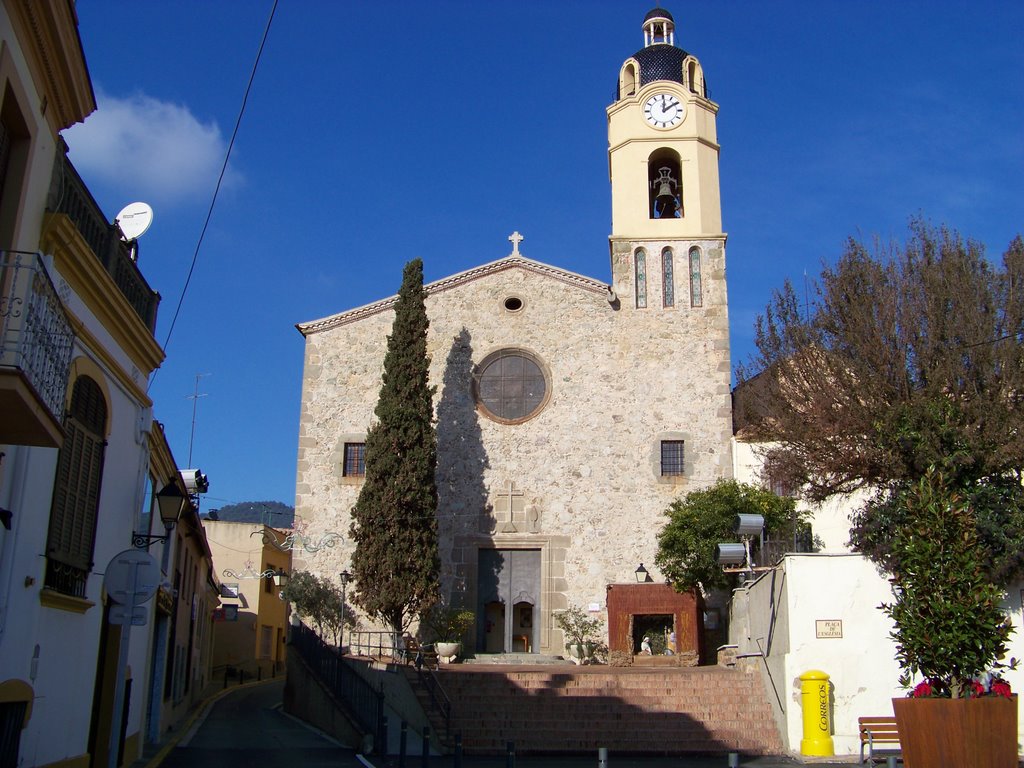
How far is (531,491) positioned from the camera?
25078 millimetres

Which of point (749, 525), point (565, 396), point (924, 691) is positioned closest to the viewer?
point (924, 691)

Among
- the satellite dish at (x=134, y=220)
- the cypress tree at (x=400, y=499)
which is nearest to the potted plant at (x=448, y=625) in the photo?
the cypress tree at (x=400, y=499)

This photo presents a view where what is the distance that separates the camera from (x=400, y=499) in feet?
73.8

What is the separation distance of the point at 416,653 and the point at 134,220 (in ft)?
37.9

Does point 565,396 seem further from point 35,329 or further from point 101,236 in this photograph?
point 35,329

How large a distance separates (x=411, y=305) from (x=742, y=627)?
11277mm

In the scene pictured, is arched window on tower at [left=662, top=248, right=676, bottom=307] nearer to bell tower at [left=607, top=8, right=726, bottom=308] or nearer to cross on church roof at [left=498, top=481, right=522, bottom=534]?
bell tower at [left=607, top=8, right=726, bottom=308]

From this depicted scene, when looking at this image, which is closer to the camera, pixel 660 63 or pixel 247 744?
pixel 247 744

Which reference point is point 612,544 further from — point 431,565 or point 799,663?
point 799,663

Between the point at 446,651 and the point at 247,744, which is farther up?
the point at 446,651

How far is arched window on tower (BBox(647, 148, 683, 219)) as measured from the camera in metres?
26.8

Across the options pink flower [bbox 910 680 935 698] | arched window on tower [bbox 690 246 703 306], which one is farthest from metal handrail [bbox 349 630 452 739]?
arched window on tower [bbox 690 246 703 306]

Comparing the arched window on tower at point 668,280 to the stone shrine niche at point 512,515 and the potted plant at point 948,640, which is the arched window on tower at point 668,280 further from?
the potted plant at point 948,640

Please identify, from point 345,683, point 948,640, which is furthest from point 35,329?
point 345,683
